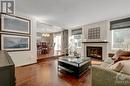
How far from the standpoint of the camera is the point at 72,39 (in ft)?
26.7

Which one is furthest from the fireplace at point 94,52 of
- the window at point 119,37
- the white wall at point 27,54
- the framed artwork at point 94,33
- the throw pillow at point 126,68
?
the throw pillow at point 126,68

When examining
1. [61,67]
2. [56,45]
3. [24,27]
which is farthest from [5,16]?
[56,45]

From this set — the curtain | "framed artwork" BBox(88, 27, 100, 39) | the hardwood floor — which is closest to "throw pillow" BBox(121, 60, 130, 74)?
the hardwood floor

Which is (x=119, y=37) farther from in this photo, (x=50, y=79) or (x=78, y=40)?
(x=50, y=79)

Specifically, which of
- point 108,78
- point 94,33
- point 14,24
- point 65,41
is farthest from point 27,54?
point 65,41

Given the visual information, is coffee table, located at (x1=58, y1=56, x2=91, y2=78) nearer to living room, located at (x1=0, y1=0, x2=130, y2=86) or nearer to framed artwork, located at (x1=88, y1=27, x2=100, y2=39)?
living room, located at (x1=0, y1=0, x2=130, y2=86)

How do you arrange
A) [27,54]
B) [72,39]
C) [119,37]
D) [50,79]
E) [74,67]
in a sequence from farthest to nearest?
[72,39]
[119,37]
[27,54]
[74,67]
[50,79]

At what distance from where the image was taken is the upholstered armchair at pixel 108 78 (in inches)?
60.3

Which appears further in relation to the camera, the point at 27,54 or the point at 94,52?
the point at 94,52

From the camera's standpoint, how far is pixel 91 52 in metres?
6.83

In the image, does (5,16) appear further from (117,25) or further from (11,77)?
(117,25)

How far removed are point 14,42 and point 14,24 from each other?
0.79 meters

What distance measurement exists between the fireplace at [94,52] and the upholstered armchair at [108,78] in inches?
177

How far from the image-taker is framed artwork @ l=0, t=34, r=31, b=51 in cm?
400
